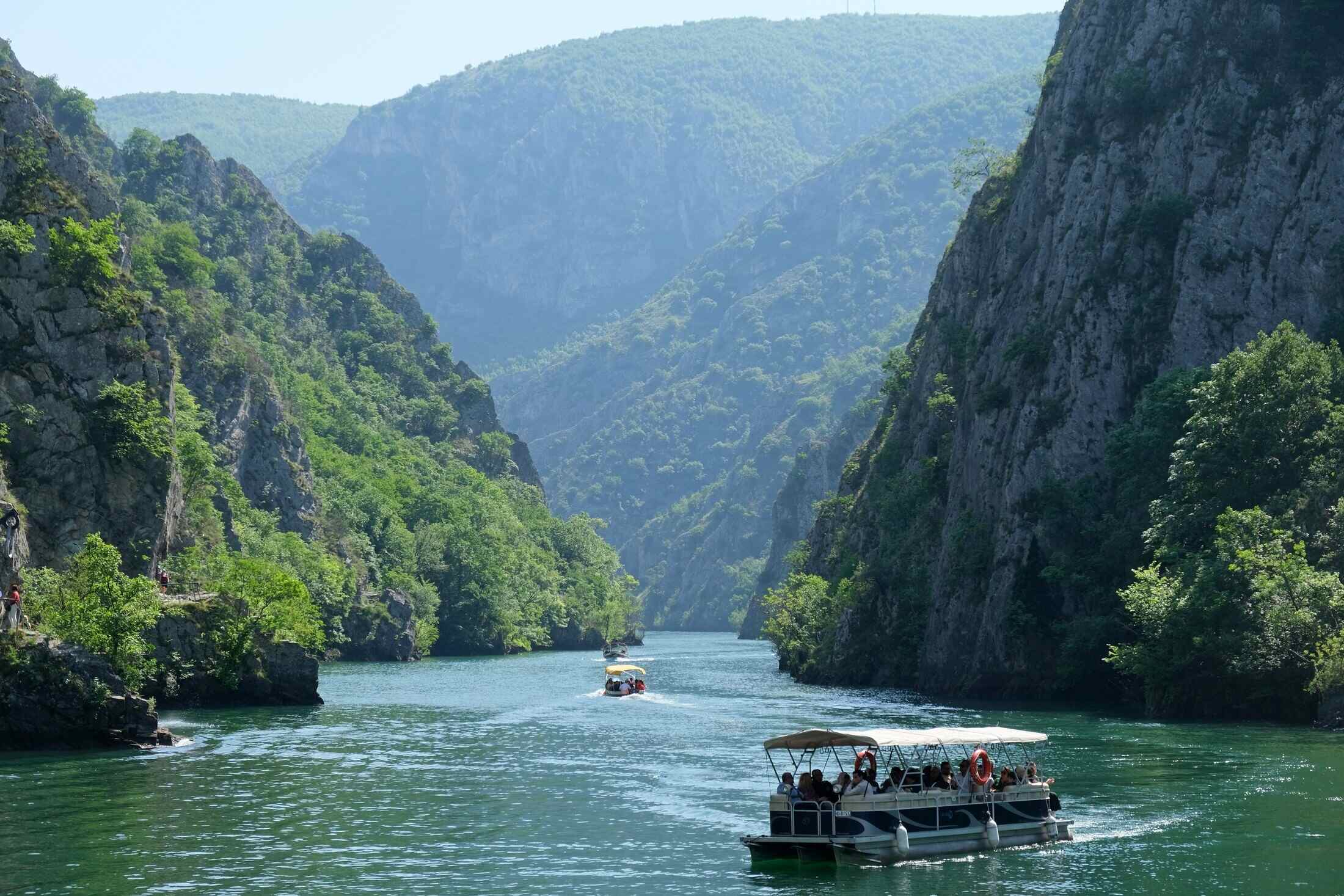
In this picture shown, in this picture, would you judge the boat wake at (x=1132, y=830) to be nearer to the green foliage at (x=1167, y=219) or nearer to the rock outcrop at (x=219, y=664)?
the rock outcrop at (x=219, y=664)

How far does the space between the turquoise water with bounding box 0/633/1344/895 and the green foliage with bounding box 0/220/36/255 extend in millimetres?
33100

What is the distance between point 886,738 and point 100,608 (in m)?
47.4

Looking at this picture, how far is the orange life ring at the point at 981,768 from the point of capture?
→ 53.8 m

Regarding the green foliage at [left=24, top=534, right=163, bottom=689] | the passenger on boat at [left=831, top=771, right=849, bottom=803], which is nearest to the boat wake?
the passenger on boat at [left=831, top=771, right=849, bottom=803]

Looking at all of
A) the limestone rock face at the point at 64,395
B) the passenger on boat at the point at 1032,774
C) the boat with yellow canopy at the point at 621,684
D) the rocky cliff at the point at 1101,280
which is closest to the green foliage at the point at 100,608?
the limestone rock face at the point at 64,395

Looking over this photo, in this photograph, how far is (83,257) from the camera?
10881 cm

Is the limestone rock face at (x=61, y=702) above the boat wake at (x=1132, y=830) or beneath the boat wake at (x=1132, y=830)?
above

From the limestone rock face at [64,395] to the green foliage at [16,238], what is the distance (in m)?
0.52

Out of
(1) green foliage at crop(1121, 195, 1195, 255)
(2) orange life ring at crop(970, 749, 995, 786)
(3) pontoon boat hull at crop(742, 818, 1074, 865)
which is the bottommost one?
(3) pontoon boat hull at crop(742, 818, 1074, 865)

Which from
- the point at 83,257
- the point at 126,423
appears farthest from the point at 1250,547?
the point at 83,257

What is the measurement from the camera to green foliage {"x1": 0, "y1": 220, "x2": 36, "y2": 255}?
10406cm

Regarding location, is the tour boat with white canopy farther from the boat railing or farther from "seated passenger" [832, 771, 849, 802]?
"seated passenger" [832, 771, 849, 802]

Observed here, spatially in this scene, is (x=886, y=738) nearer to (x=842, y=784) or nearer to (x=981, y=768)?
(x=842, y=784)

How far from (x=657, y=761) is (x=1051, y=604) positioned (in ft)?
140
